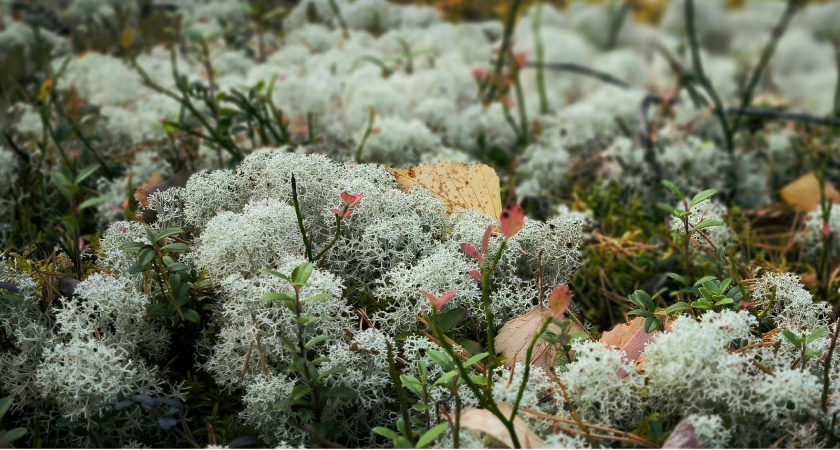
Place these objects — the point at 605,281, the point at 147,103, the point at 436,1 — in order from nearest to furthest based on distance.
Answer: the point at 605,281 → the point at 147,103 → the point at 436,1

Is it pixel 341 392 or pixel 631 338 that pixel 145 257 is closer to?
pixel 341 392

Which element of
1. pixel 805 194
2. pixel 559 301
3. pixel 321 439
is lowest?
pixel 805 194

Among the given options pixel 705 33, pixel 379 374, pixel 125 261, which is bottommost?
pixel 705 33

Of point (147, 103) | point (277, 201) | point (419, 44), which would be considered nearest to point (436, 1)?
point (419, 44)

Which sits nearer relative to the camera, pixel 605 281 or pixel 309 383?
pixel 309 383

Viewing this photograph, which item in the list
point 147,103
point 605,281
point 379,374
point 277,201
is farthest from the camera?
point 147,103

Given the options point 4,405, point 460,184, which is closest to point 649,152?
point 460,184

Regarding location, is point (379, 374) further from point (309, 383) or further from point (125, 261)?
point (125, 261)
